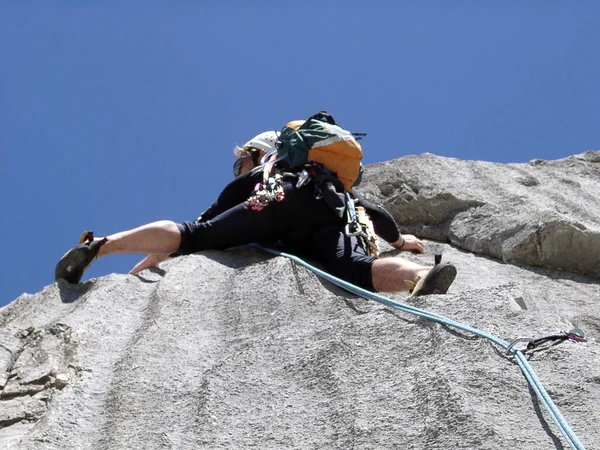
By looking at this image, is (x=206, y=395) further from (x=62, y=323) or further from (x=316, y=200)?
(x=316, y=200)

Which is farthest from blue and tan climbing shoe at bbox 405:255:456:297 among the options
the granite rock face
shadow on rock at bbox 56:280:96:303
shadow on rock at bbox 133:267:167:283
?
the granite rock face

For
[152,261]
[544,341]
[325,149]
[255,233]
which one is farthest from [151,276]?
[544,341]

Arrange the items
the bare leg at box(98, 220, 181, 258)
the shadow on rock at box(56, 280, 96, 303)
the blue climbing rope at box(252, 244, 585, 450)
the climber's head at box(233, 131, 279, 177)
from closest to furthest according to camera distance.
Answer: the blue climbing rope at box(252, 244, 585, 450), the shadow on rock at box(56, 280, 96, 303), the bare leg at box(98, 220, 181, 258), the climber's head at box(233, 131, 279, 177)

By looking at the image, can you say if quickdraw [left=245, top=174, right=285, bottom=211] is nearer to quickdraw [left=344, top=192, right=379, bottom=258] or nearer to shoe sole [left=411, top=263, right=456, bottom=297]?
quickdraw [left=344, top=192, right=379, bottom=258]

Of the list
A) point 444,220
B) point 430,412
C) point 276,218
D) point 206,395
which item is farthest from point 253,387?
point 444,220

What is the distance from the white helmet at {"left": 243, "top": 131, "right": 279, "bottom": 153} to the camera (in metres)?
5.48

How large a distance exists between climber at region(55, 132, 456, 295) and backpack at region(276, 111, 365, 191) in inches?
6.1

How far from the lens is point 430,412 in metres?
2.60

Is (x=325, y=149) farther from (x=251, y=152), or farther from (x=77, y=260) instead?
(x=77, y=260)

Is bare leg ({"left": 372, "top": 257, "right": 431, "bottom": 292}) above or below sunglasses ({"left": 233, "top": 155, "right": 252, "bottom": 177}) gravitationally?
below

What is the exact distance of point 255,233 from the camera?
4629 mm

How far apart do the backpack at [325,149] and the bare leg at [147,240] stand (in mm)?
760

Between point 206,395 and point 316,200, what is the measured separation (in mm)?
1841

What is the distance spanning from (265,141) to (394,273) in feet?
6.13
